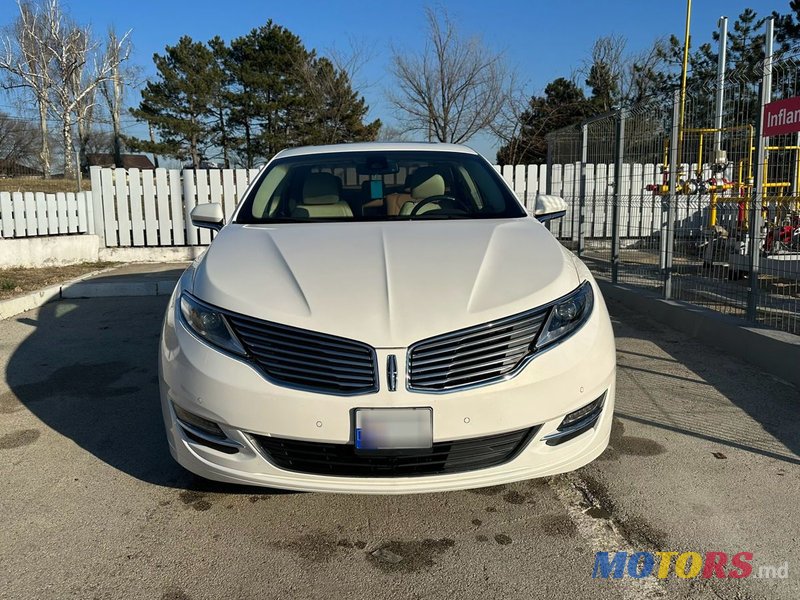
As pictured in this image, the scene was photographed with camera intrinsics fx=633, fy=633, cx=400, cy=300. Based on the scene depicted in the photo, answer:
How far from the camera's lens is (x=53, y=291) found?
757cm

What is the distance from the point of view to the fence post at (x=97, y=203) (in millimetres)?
11422

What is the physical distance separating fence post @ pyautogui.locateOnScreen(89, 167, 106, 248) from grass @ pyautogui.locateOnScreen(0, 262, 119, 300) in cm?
93

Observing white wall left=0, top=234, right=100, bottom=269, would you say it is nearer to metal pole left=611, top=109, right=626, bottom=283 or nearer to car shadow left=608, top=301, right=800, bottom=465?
metal pole left=611, top=109, right=626, bottom=283

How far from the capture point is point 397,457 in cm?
225

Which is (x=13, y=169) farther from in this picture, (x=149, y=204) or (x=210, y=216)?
(x=210, y=216)

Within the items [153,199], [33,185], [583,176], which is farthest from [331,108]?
[583,176]

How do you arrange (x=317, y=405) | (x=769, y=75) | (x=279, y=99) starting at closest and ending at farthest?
(x=317, y=405) < (x=769, y=75) < (x=279, y=99)

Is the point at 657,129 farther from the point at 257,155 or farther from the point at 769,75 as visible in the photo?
the point at 257,155

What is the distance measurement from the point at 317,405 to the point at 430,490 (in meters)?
0.53

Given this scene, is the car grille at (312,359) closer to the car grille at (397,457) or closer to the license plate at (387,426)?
the license plate at (387,426)

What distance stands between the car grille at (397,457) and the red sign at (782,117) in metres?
3.65

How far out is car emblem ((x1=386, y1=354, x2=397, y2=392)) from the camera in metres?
2.23

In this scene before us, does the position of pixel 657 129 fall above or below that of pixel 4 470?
above

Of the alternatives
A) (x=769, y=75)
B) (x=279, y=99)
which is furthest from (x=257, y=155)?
(x=769, y=75)
